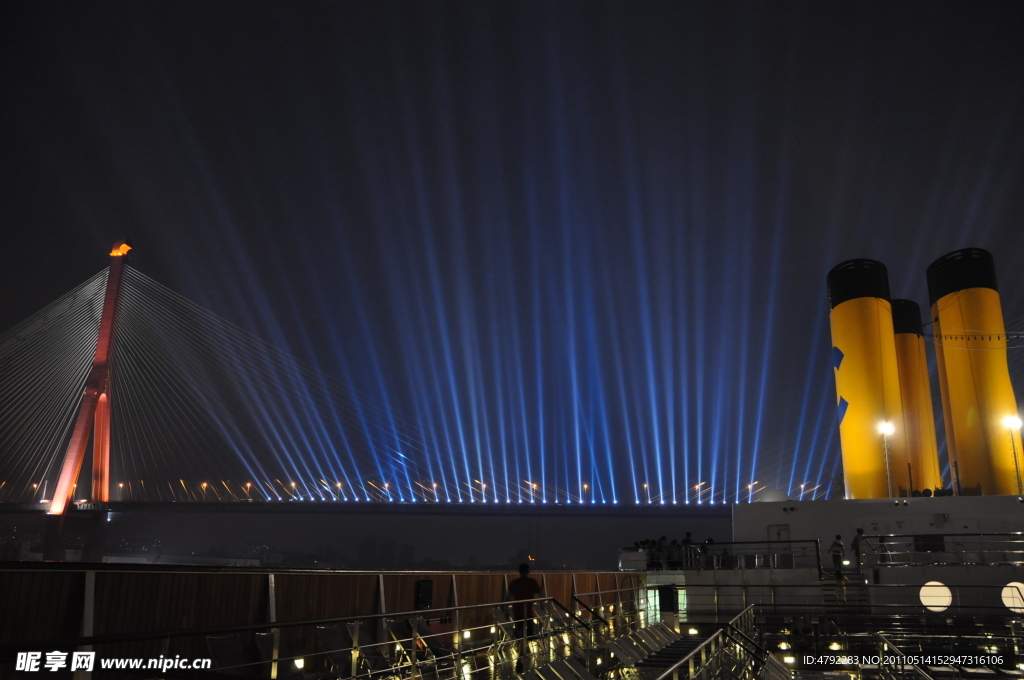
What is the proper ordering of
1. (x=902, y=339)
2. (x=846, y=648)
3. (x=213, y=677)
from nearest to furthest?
1. (x=213, y=677)
2. (x=846, y=648)
3. (x=902, y=339)

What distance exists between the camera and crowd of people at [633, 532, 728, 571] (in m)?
12.9

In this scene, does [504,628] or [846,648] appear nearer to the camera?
[504,628]

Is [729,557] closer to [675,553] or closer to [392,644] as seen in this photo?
[675,553]

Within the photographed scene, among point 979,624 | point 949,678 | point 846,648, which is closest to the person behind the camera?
point 949,678

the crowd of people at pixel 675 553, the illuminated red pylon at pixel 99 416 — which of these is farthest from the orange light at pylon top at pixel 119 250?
the crowd of people at pixel 675 553

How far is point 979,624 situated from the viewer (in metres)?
9.77

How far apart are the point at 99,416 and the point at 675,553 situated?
22.2 metres

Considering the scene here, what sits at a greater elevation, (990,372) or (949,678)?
(990,372)

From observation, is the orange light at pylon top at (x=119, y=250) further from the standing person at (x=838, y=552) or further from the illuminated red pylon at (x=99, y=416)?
the standing person at (x=838, y=552)

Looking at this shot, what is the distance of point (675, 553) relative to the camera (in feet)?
51.3

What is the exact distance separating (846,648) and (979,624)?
8.29ft

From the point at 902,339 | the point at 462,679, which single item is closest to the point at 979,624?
the point at 462,679

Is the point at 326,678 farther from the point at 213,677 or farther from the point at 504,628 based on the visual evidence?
the point at 504,628

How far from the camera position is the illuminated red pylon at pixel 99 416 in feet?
87.7
